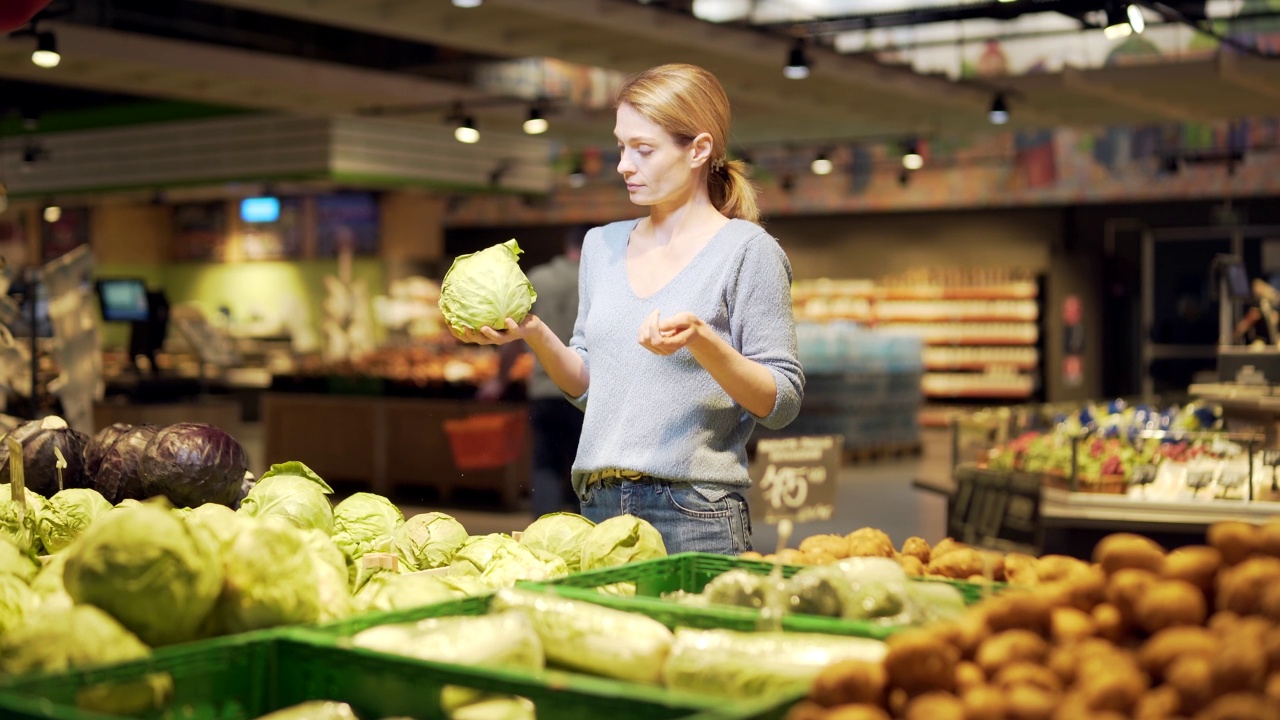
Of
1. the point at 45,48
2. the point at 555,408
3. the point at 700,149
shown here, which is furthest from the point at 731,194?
the point at 45,48

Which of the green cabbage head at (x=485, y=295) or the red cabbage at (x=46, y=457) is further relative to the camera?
the red cabbage at (x=46, y=457)

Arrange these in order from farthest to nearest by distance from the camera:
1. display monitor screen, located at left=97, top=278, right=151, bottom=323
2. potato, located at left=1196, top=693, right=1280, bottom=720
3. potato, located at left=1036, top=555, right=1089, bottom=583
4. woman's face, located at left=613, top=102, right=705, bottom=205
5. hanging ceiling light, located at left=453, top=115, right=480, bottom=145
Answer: hanging ceiling light, located at left=453, top=115, right=480, bottom=145 < display monitor screen, located at left=97, top=278, right=151, bottom=323 < woman's face, located at left=613, top=102, right=705, bottom=205 < potato, located at left=1036, top=555, right=1089, bottom=583 < potato, located at left=1196, top=693, right=1280, bottom=720

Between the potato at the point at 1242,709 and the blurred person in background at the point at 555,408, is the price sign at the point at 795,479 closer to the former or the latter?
the blurred person in background at the point at 555,408

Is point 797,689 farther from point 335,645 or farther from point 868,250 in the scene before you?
point 868,250

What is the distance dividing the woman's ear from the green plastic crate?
124 centimetres

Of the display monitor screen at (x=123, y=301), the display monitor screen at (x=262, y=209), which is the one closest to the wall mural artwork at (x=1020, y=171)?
the display monitor screen at (x=262, y=209)

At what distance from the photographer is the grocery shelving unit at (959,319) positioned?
17562 millimetres

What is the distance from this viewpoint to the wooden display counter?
10.3 m

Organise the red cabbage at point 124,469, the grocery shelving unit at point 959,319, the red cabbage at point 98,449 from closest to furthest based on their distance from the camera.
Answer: the red cabbage at point 124,469
the red cabbage at point 98,449
the grocery shelving unit at point 959,319

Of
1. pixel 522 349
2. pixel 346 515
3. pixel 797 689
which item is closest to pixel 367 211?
pixel 522 349

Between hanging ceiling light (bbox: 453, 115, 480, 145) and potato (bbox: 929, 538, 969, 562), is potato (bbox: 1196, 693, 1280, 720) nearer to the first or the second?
potato (bbox: 929, 538, 969, 562)

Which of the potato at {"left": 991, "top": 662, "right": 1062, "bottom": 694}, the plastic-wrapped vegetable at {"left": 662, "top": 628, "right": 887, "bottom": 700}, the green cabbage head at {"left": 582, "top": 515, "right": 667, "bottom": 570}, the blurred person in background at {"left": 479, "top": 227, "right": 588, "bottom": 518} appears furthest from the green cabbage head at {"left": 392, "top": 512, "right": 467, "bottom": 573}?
the blurred person in background at {"left": 479, "top": 227, "right": 588, "bottom": 518}

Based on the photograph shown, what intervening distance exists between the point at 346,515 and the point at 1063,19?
41.6ft

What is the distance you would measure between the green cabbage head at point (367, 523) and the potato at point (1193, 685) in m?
1.45
